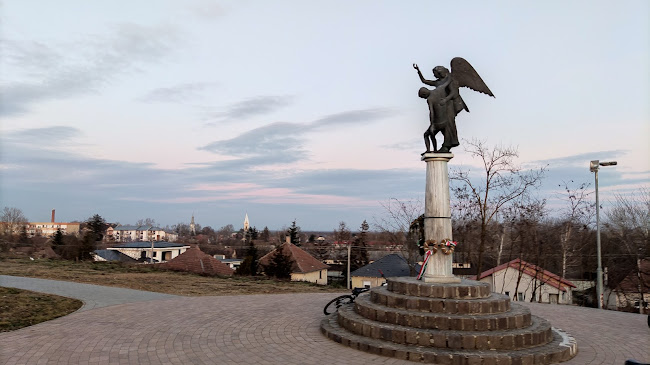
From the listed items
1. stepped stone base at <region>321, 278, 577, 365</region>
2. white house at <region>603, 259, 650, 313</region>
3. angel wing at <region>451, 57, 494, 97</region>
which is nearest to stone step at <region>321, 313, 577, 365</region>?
stepped stone base at <region>321, 278, 577, 365</region>

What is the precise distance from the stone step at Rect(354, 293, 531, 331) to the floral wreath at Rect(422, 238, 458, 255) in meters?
1.54

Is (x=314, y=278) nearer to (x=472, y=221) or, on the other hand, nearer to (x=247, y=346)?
(x=472, y=221)

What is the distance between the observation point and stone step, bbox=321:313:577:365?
5.78 meters

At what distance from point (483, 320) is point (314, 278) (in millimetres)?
29365

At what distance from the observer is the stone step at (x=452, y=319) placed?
6582 millimetres

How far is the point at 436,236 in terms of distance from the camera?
8289 mm

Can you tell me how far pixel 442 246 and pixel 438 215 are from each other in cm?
66

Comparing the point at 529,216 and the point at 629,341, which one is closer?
the point at 629,341

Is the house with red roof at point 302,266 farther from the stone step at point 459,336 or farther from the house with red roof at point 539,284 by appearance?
the stone step at point 459,336

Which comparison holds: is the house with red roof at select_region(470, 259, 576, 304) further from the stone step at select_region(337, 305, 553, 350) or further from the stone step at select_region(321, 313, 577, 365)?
the stone step at select_region(321, 313, 577, 365)

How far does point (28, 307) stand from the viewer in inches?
353

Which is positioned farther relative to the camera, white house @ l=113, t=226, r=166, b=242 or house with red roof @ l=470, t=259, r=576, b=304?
white house @ l=113, t=226, r=166, b=242

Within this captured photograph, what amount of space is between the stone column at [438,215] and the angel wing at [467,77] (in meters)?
1.94

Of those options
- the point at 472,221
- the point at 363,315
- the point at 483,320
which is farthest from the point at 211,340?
the point at 472,221
